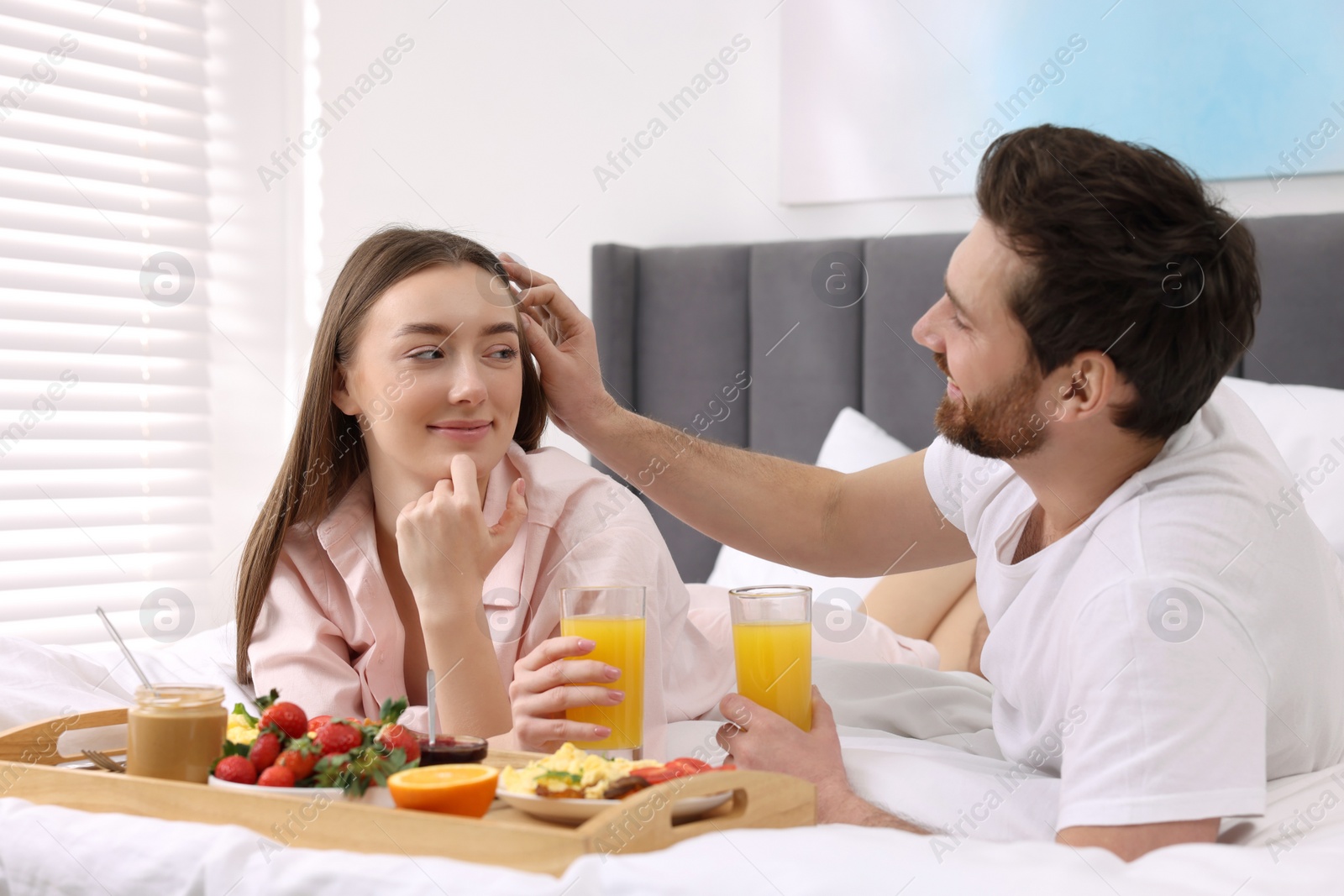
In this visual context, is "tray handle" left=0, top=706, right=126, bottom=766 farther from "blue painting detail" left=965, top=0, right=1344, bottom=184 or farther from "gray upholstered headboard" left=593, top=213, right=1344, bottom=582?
"blue painting detail" left=965, top=0, right=1344, bottom=184

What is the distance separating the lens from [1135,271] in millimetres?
1264

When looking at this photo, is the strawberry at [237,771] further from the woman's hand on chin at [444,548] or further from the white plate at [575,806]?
the woman's hand on chin at [444,548]

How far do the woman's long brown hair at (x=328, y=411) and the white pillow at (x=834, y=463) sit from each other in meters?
0.98

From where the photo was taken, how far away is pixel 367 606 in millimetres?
1693

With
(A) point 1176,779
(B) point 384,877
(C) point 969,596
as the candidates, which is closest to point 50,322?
(C) point 969,596

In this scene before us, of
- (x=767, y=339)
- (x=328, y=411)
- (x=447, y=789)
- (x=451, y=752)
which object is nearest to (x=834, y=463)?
(x=767, y=339)

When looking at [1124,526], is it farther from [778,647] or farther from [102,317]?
[102,317]

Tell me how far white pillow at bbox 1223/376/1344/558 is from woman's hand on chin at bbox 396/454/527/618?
140 centimetres

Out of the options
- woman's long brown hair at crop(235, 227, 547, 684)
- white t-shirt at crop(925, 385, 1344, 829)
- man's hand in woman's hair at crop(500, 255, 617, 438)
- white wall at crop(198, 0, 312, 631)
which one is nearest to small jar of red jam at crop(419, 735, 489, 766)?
white t-shirt at crop(925, 385, 1344, 829)

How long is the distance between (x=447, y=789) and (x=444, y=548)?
1.68ft

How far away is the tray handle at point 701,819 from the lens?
0.95 meters

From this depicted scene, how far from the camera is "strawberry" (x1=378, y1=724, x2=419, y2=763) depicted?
1.12m

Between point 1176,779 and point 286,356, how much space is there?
3351 millimetres

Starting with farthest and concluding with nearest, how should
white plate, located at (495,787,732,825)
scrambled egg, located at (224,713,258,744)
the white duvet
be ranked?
scrambled egg, located at (224,713,258,744) < white plate, located at (495,787,732,825) < the white duvet
